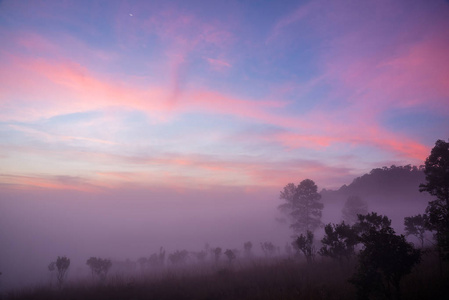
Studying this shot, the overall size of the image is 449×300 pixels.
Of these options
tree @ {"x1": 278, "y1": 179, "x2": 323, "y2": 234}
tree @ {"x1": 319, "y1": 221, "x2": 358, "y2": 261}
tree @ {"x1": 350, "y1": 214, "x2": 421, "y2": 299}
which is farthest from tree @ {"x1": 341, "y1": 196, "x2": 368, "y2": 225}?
tree @ {"x1": 350, "y1": 214, "x2": 421, "y2": 299}

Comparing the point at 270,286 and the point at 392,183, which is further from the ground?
the point at 392,183

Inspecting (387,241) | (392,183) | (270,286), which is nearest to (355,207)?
(270,286)

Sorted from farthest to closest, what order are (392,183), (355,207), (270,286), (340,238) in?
(392,183), (355,207), (340,238), (270,286)

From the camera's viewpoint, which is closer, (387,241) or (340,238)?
(387,241)

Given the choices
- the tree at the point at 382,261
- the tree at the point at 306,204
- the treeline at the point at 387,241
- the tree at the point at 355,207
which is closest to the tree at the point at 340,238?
the treeline at the point at 387,241

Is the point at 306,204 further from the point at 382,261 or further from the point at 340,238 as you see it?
the point at 382,261

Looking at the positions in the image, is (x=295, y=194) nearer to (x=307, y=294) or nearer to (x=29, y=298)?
(x=307, y=294)

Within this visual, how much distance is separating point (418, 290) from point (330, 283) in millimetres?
5007

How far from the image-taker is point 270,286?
15.6 meters

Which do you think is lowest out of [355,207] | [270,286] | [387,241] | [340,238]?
[270,286]

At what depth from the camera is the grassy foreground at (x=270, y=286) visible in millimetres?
11773

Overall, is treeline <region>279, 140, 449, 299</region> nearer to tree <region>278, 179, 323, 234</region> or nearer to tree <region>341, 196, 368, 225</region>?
tree <region>278, 179, 323, 234</region>

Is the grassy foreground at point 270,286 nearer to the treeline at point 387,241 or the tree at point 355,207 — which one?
the treeline at point 387,241

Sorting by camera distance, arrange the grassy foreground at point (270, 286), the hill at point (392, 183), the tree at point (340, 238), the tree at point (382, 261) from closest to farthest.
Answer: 1. the tree at point (382, 261)
2. the grassy foreground at point (270, 286)
3. the tree at point (340, 238)
4. the hill at point (392, 183)
